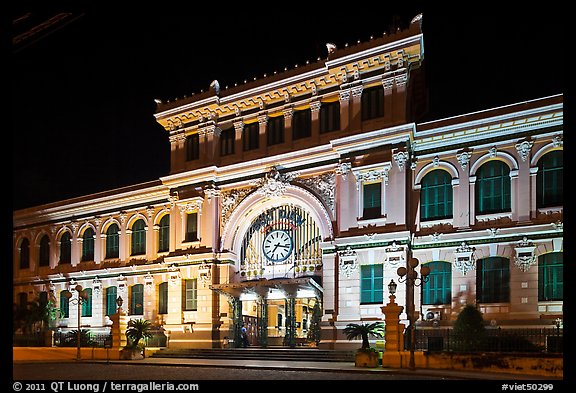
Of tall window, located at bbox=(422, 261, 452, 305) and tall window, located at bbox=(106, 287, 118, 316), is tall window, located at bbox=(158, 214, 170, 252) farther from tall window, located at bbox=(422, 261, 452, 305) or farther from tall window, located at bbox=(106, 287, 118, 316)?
tall window, located at bbox=(422, 261, 452, 305)

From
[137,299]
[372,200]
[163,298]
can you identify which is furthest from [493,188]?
[137,299]

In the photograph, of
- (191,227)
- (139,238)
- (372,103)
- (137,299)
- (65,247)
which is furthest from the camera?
(65,247)

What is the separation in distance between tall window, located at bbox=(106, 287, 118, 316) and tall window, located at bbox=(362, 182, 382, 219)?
687 inches

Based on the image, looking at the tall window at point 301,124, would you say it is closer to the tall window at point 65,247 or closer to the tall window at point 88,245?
the tall window at point 88,245

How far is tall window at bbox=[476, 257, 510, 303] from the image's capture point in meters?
25.1

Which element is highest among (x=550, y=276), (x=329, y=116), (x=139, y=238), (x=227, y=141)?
(x=329, y=116)

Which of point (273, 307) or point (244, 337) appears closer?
point (244, 337)

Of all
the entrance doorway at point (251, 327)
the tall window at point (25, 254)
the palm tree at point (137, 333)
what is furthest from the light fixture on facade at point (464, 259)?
the tall window at point (25, 254)

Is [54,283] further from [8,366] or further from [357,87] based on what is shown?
[8,366]

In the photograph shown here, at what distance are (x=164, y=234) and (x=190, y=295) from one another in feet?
14.4

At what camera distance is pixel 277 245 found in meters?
30.8

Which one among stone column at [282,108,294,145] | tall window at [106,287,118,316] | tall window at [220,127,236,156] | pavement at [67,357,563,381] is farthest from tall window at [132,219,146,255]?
stone column at [282,108,294,145]

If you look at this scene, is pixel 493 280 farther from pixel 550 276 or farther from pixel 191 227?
pixel 191 227

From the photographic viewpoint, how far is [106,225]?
1533 inches
